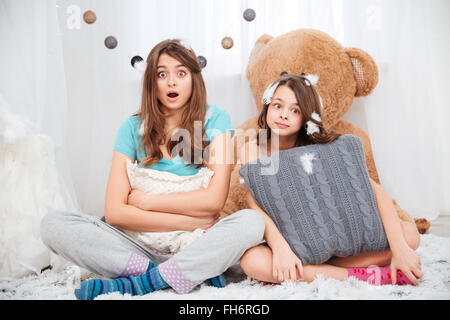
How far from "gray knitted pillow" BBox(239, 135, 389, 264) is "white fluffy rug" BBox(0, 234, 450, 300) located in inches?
3.3

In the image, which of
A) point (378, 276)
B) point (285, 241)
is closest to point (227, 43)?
point (285, 241)

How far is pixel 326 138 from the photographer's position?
2.92ft

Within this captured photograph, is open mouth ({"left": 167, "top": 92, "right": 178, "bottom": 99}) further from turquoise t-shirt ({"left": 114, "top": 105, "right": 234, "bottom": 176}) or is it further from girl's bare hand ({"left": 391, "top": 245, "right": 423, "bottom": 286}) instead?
girl's bare hand ({"left": 391, "top": 245, "right": 423, "bottom": 286})

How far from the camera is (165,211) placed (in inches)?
33.8

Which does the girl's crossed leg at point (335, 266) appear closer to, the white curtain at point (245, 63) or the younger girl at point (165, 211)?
the younger girl at point (165, 211)

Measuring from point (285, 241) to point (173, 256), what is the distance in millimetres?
240

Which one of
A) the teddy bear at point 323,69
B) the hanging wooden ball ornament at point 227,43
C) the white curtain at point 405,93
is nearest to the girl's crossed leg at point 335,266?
the teddy bear at point 323,69

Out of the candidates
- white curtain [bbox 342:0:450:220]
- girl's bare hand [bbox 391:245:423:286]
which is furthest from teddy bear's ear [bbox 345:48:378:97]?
girl's bare hand [bbox 391:245:423:286]

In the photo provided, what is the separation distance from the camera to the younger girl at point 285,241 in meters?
0.74

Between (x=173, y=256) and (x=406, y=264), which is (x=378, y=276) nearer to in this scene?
(x=406, y=264)

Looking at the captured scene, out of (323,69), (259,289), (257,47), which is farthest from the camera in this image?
(257,47)
